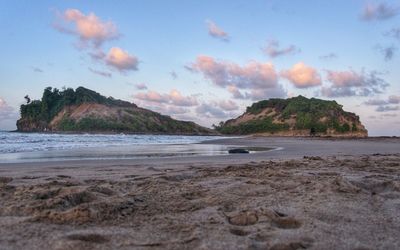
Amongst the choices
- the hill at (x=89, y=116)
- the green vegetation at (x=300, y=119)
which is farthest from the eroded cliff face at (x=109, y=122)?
the green vegetation at (x=300, y=119)

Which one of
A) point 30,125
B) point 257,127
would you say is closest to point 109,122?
point 30,125

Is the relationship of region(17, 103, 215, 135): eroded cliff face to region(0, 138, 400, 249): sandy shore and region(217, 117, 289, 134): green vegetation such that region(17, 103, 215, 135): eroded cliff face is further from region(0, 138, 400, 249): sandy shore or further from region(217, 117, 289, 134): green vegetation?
region(0, 138, 400, 249): sandy shore

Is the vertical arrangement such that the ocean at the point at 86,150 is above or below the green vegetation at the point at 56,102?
below

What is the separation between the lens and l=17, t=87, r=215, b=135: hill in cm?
12075

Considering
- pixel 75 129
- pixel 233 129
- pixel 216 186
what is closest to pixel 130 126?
pixel 75 129

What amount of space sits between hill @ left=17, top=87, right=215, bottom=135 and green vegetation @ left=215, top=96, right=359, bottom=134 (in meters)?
15.9

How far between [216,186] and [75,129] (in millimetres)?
120689

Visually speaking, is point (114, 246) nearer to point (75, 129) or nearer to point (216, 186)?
point (216, 186)

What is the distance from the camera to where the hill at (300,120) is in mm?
107062

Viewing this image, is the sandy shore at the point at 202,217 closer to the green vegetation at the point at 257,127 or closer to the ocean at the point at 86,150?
the ocean at the point at 86,150

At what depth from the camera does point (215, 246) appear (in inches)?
122

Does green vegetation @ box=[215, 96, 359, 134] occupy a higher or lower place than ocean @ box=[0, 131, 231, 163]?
higher

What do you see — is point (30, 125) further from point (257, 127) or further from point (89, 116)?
point (257, 127)

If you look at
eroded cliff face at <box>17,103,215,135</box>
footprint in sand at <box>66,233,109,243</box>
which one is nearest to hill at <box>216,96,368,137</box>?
eroded cliff face at <box>17,103,215,135</box>
